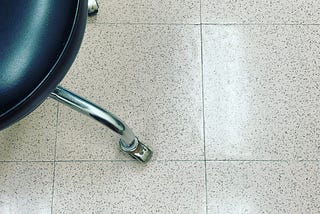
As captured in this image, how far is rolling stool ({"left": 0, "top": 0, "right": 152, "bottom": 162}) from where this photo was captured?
1.95ft

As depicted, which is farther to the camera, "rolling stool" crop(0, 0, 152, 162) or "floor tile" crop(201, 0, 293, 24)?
"floor tile" crop(201, 0, 293, 24)

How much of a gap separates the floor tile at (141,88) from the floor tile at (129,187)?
0.03 metres

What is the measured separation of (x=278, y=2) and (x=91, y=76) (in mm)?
597

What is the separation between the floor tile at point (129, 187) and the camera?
1101 mm

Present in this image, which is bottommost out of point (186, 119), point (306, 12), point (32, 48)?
point (186, 119)

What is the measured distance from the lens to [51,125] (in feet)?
3.82

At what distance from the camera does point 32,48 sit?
598 mm

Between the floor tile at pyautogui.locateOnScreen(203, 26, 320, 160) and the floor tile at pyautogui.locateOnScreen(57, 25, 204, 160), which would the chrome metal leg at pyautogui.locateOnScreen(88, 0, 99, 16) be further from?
the floor tile at pyautogui.locateOnScreen(203, 26, 320, 160)

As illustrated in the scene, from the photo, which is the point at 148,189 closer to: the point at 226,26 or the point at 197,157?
the point at 197,157

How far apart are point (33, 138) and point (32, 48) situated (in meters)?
0.60

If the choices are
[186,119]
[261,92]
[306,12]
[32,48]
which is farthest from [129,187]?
[306,12]

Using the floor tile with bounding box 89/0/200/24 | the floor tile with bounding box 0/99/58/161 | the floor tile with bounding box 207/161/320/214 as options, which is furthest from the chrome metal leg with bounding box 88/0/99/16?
the floor tile with bounding box 207/161/320/214

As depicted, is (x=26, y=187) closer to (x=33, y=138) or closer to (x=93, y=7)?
(x=33, y=138)

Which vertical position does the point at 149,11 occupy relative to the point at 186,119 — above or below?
above
